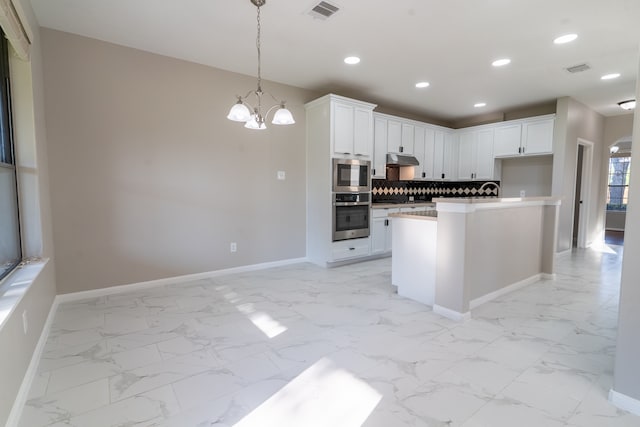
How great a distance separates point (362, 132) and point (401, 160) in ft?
3.65

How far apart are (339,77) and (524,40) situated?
7.11ft

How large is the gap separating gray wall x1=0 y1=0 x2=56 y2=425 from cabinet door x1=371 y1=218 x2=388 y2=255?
3.99m

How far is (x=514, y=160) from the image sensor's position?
6266 mm

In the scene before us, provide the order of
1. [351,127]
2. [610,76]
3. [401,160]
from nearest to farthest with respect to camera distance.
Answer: [610,76]
[351,127]
[401,160]

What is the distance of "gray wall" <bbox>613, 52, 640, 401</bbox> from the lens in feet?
5.17

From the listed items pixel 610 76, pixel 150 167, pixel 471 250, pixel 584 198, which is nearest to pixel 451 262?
pixel 471 250

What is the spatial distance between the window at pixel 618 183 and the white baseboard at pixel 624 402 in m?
10.2

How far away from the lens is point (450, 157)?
662 centimetres

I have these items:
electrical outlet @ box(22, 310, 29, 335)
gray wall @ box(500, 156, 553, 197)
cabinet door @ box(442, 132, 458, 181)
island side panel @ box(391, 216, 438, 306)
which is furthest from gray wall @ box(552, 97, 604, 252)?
electrical outlet @ box(22, 310, 29, 335)

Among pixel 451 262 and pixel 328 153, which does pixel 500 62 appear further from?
pixel 451 262

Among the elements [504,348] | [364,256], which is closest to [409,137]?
[364,256]

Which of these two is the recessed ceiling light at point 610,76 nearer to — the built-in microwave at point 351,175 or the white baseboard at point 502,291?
the white baseboard at point 502,291

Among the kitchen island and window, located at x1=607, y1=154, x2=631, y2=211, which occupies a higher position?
window, located at x1=607, y1=154, x2=631, y2=211

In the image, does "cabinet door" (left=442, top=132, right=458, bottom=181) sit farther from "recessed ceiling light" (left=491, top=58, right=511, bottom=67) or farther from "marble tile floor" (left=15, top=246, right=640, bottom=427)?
"marble tile floor" (left=15, top=246, right=640, bottom=427)
